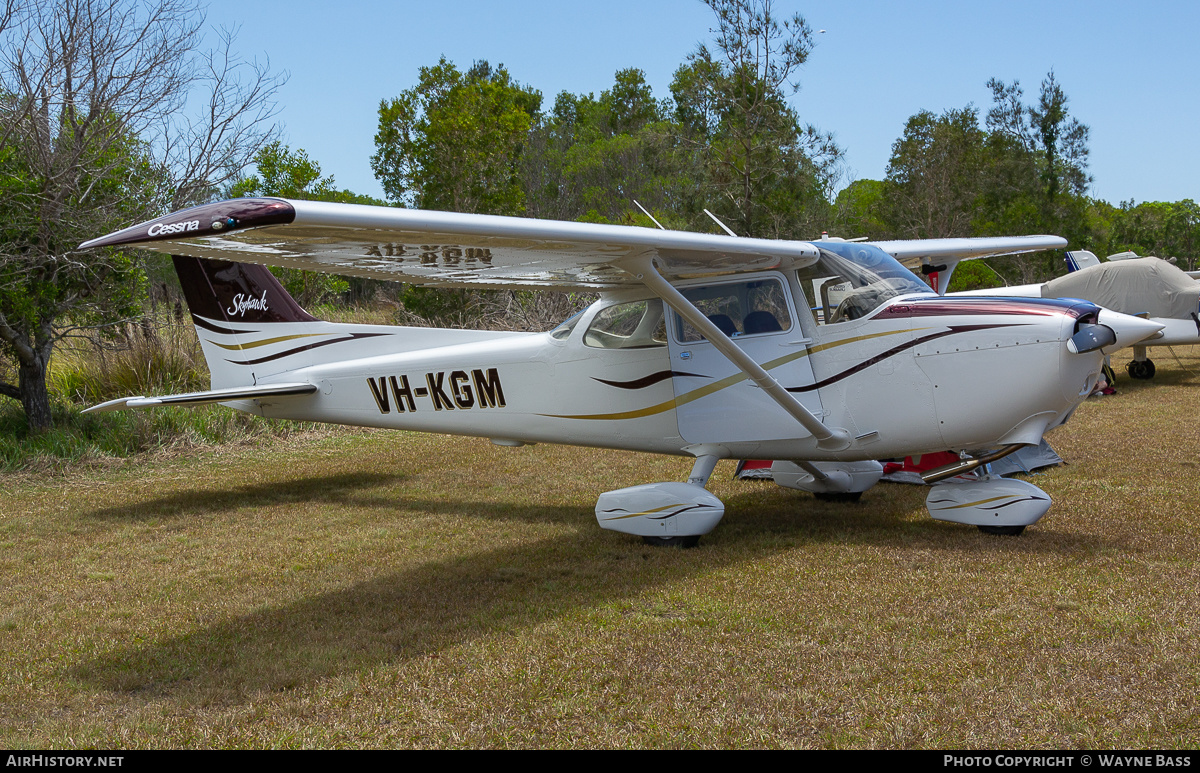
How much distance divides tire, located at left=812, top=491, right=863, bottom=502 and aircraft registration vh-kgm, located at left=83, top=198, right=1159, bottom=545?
0.02m

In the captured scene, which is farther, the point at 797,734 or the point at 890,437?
the point at 890,437

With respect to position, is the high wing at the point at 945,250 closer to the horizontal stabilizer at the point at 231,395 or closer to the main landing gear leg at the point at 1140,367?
the horizontal stabilizer at the point at 231,395

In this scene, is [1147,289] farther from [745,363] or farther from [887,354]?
[745,363]

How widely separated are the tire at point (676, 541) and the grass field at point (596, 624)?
16cm

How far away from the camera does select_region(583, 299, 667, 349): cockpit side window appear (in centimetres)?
662

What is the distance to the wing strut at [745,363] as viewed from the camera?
5594mm

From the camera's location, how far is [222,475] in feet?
31.8

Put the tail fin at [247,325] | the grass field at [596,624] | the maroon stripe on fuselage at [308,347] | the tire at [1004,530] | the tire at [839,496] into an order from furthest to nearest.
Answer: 1. the tail fin at [247,325]
2. the maroon stripe on fuselage at [308,347]
3. the tire at [839,496]
4. the tire at [1004,530]
5. the grass field at [596,624]

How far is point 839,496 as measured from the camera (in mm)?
7523

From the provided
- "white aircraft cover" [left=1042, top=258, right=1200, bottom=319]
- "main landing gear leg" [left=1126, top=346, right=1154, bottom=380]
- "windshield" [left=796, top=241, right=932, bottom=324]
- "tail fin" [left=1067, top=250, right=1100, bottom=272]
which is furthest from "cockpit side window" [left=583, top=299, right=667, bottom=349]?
"tail fin" [left=1067, top=250, right=1100, bottom=272]

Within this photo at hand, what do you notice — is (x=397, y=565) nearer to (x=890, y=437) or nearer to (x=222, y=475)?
(x=890, y=437)

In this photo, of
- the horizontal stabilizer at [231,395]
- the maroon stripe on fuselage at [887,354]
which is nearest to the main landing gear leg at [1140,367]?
the maroon stripe on fuselage at [887,354]
